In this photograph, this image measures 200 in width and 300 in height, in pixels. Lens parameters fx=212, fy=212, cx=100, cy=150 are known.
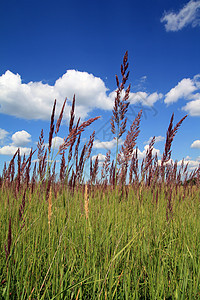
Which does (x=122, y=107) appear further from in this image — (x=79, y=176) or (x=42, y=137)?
(x=42, y=137)

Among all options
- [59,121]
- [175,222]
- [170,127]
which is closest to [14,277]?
[59,121]

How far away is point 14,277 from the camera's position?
4.67 feet

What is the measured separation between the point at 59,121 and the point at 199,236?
188 centimetres

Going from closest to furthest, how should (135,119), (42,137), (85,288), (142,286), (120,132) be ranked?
(85,288), (142,286), (120,132), (135,119), (42,137)

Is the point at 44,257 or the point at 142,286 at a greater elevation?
the point at 44,257

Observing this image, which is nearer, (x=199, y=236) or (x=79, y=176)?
(x=199, y=236)

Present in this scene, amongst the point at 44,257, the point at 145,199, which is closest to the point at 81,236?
the point at 44,257

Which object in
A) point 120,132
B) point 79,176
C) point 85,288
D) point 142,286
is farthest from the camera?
point 79,176

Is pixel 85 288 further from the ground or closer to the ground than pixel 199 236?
closer to the ground

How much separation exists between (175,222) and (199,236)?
0.29 meters

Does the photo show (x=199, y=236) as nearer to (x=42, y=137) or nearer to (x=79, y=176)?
(x=79, y=176)

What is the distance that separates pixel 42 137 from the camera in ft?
9.98

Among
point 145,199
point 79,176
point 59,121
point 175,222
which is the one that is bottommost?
point 175,222

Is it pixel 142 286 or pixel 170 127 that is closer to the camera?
pixel 142 286
